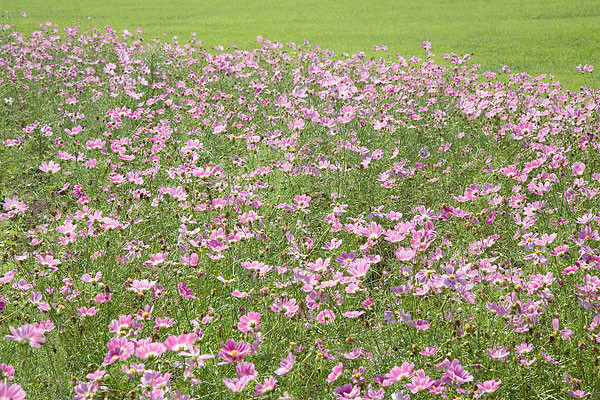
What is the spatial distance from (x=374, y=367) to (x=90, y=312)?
43.6 inches

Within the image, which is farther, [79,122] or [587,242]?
[79,122]

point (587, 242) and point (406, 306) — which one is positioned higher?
point (587, 242)

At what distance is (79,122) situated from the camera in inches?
222

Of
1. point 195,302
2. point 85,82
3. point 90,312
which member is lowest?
point 195,302

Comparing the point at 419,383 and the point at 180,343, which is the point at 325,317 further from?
the point at 180,343

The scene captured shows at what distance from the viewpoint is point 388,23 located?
54.4 feet

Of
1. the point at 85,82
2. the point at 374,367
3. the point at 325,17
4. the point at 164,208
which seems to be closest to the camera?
the point at 374,367

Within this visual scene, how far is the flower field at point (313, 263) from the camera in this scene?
1980 mm

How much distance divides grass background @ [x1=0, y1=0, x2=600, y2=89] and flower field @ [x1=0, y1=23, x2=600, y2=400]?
5185 millimetres

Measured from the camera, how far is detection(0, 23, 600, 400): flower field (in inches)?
78.0

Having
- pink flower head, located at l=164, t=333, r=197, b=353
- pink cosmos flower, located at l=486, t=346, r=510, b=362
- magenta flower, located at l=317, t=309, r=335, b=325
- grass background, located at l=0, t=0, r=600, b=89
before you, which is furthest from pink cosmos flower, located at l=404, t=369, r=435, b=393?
grass background, located at l=0, t=0, r=600, b=89

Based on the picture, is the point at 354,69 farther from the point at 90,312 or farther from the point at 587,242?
the point at 90,312

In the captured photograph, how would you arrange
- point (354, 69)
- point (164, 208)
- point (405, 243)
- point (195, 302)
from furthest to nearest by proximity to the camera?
point (354, 69) < point (164, 208) < point (405, 243) < point (195, 302)

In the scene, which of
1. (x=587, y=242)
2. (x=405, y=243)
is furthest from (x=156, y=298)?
(x=587, y=242)
